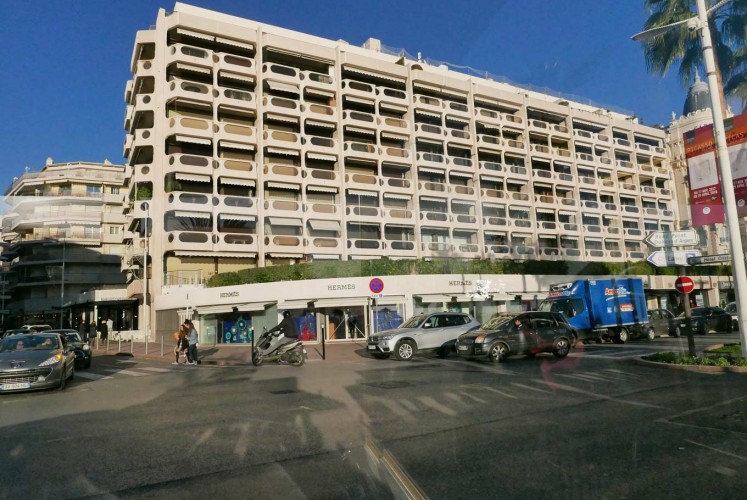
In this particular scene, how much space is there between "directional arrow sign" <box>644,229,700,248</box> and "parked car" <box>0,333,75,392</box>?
14830mm

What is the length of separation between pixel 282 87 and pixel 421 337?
90.5 feet

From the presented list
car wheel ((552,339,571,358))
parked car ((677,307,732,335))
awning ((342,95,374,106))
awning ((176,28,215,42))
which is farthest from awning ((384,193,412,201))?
car wheel ((552,339,571,358))

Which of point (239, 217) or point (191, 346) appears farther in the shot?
point (239, 217)

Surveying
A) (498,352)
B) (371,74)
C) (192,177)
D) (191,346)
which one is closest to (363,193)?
(371,74)

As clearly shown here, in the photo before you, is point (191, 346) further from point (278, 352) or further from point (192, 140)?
point (192, 140)

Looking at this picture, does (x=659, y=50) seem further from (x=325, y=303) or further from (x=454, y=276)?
(x=325, y=303)

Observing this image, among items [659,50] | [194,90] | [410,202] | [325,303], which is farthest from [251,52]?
[659,50]

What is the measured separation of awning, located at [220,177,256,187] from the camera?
36.8 metres

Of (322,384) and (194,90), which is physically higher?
(194,90)

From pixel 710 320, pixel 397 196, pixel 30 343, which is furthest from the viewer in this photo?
pixel 397 196

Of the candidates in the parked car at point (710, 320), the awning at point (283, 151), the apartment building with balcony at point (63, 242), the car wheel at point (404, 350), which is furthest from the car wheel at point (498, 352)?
the apartment building with balcony at point (63, 242)

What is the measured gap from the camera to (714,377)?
10828 mm

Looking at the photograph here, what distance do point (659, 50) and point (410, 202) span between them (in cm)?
2075

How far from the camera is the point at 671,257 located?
43.8 ft
